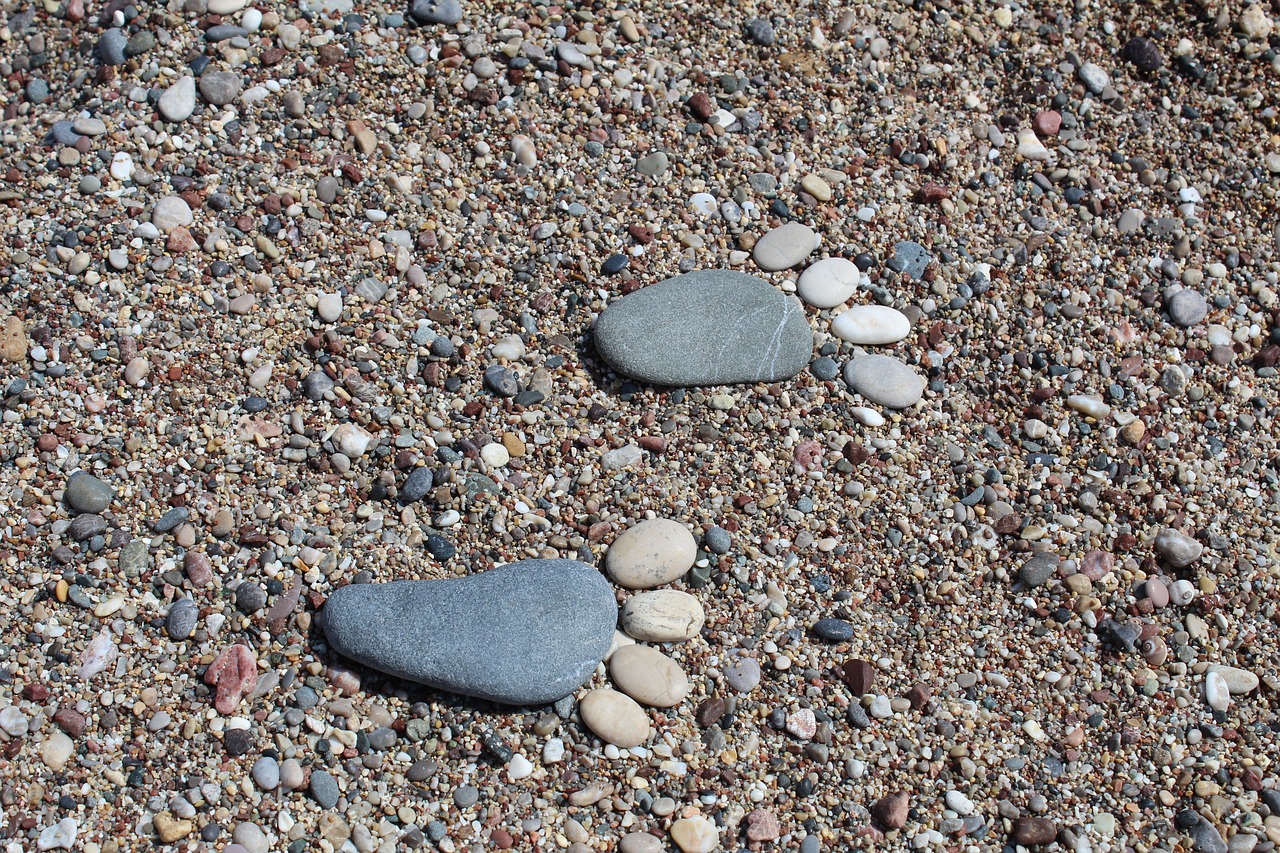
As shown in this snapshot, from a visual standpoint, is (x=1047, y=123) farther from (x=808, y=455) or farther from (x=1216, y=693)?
(x=1216, y=693)

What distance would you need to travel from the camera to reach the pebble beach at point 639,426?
6.53 feet

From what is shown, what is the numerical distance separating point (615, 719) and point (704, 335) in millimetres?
823

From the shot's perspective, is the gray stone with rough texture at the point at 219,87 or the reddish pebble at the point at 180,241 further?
the gray stone with rough texture at the point at 219,87

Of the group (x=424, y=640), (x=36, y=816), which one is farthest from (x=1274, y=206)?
(x=36, y=816)

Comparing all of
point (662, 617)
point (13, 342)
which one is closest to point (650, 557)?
point (662, 617)

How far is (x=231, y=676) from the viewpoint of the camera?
79.3 inches

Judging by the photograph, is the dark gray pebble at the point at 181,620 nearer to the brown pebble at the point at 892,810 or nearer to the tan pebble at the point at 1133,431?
the brown pebble at the point at 892,810

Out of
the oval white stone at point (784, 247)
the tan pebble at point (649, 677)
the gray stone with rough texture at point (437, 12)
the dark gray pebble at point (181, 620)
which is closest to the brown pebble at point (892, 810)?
the tan pebble at point (649, 677)

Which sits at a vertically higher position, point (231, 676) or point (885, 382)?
point (885, 382)

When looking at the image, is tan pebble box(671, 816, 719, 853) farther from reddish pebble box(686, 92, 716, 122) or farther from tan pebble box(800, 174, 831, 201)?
reddish pebble box(686, 92, 716, 122)

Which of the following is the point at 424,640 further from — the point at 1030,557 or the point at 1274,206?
the point at 1274,206

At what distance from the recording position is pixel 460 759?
1990 millimetres

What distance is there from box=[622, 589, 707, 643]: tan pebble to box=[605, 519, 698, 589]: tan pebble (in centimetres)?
4

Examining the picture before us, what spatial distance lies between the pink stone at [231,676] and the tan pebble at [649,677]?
26.3 inches
